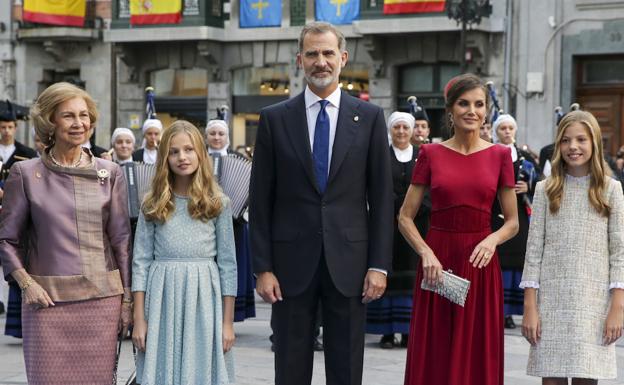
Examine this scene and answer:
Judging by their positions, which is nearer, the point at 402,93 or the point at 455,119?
the point at 455,119

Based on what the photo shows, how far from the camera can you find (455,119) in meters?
6.75

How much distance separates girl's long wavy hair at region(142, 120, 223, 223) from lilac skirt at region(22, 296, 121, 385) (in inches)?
22.0

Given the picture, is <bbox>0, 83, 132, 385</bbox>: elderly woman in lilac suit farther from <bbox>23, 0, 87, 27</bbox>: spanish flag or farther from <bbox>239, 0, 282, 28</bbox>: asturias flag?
<bbox>23, 0, 87, 27</bbox>: spanish flag

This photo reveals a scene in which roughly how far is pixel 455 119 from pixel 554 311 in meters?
1.09

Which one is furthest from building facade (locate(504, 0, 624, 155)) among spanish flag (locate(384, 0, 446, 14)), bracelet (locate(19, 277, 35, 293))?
bracelet (locate(19, 277, 35, 293))

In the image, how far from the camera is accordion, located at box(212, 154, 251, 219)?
33.1 feet

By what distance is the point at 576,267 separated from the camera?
6.55 metres

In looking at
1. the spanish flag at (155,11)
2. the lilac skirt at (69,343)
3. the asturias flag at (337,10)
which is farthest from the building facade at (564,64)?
the lilac skirt at (69,343)

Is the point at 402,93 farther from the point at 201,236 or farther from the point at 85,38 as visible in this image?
the point at 201,236

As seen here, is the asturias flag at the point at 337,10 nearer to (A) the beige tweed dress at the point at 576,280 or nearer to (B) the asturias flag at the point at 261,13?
(B) the asturias flag at the point at 261,13

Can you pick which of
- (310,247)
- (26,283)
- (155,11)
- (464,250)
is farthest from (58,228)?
(155,11)

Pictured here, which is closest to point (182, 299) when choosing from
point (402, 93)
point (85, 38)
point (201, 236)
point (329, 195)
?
point (201, 236)

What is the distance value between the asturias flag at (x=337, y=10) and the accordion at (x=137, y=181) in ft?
67.2

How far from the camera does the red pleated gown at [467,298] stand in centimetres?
657
